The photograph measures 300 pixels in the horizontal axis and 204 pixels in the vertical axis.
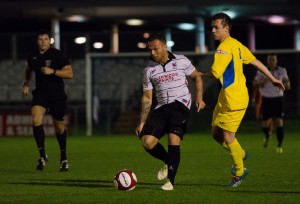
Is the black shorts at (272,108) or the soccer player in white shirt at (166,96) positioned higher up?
the soccer player in white shirt at (166,96)

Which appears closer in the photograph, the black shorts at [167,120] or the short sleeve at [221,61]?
the short sleeve at [221,61]

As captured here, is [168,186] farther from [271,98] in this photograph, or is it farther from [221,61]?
[271,98]

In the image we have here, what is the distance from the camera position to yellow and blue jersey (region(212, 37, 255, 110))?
38.0 feet

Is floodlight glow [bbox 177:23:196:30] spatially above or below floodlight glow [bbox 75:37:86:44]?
above

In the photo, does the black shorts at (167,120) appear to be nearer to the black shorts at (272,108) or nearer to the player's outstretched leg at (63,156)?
the player's outstretched leg at (63,156)

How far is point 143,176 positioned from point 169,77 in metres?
2.30

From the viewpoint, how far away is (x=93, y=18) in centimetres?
4203

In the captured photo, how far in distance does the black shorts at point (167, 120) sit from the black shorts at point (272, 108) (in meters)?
8.55

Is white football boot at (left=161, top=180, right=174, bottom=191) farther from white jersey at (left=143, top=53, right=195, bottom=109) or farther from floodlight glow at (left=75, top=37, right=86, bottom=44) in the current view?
floodlight glow at (left=75, top=37, right=86, bottom=44)

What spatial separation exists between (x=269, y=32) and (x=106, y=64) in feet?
Result: 69.8

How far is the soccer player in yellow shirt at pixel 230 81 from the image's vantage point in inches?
456

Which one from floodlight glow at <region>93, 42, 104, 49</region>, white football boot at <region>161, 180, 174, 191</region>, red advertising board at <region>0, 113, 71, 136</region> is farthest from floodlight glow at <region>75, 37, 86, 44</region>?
white football boot at <region>161, 180, 174, 191</region>

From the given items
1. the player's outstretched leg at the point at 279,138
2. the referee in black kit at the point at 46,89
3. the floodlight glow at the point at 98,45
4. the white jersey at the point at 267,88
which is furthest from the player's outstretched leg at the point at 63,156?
the floodlight glow at the point at 98,45

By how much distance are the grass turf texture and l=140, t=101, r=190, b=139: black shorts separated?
69cm
